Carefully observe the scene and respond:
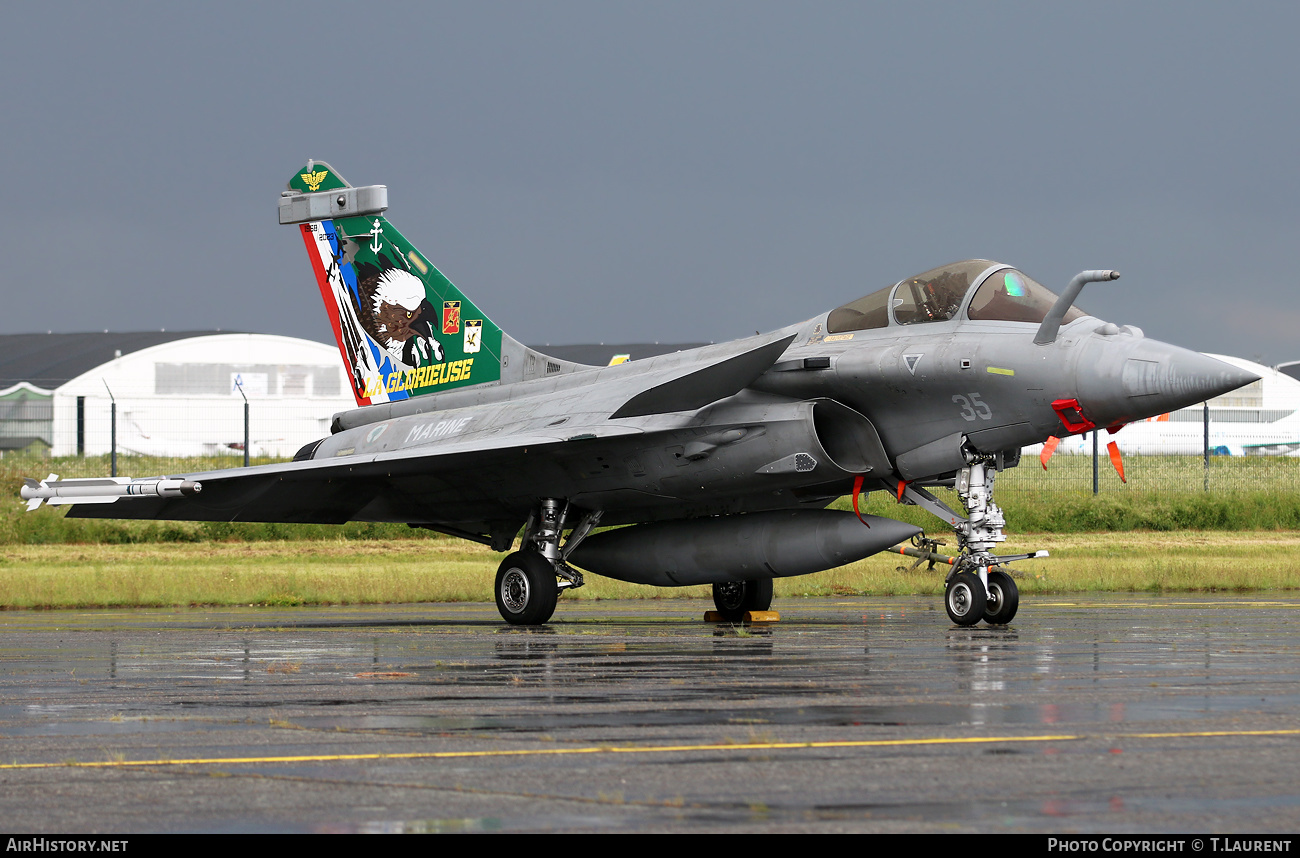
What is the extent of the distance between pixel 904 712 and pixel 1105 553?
1718 centimetres

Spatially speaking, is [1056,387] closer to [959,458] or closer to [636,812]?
[959,458]

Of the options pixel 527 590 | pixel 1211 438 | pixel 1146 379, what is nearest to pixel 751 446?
pixel 527 590

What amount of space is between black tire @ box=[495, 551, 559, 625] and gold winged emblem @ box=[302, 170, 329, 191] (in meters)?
6.39

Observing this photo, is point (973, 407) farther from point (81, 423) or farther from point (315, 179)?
point (81, 423)

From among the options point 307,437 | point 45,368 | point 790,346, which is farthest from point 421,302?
point 45,368

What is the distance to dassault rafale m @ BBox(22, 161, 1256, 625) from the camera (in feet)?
38.2

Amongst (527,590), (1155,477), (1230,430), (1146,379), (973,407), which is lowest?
(527,590)

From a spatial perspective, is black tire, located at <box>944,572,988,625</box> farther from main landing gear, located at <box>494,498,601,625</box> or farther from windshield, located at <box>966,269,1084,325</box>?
main landing gear, located at <box>494,498,601,625</box>

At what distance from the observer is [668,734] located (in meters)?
5.65

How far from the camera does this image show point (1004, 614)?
1175 centimetres

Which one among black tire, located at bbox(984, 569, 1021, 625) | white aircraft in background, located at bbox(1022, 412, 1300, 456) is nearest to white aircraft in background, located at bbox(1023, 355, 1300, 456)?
white aircraft in background, located at bbox(1022, 412, 1300, 456)

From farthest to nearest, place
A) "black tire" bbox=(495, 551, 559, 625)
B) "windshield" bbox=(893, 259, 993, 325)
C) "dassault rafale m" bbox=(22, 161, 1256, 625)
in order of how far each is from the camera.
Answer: "black tire" bbox=(495, 551, 559, 625)
"windshield" bbox=(893, 259, 993, 325)
"dassault rafale m" bbox=(22, 161, 1256, 625)

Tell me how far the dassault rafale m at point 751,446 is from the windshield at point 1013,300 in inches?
0.8

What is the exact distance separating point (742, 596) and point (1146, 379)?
503cm
